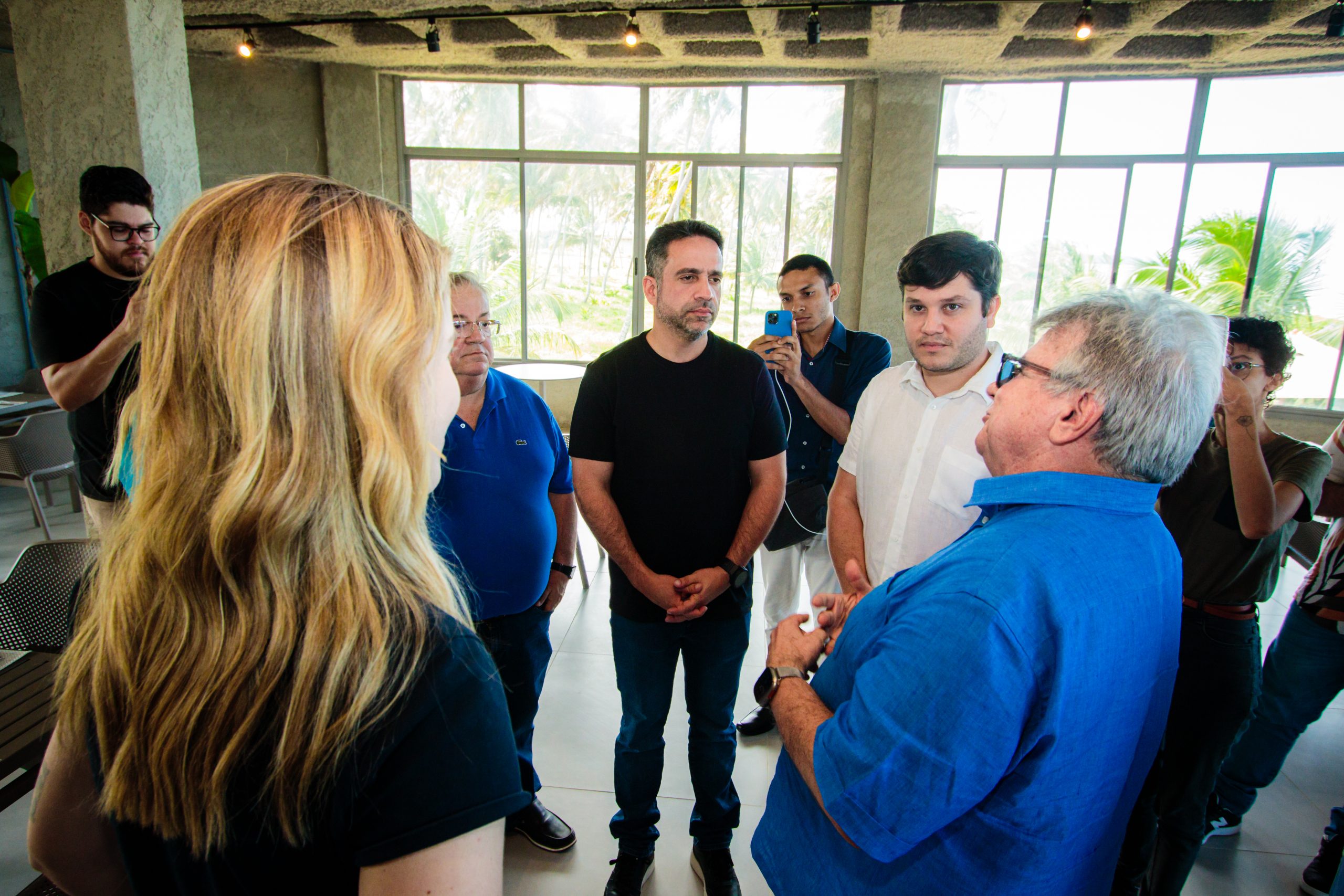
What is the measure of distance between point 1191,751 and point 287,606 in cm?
214

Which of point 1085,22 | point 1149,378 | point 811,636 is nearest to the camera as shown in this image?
point 1149,378

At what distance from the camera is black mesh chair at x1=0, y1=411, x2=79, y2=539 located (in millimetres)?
3918

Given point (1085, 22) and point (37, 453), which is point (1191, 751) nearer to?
point (1085, 22)

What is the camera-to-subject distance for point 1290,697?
203cm

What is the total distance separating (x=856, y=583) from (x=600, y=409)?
0.85 meters

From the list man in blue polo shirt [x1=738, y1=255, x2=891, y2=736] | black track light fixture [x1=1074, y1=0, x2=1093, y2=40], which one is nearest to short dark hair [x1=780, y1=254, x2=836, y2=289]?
Answer: man in blue polo shirt [x1=738, y1=255, x2=891, y2=736]

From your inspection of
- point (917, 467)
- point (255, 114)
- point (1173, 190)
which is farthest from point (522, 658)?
point (1173, 190)

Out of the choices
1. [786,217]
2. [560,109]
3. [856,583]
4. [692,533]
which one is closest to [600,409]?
[692,533]

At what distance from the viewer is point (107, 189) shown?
2342mm

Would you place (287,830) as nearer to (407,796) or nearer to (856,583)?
(407,796)

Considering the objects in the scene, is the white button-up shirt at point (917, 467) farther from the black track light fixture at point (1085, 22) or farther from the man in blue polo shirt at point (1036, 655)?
the black track light fixture at point (1085, 22)

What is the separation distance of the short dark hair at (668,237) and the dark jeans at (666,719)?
3.48 ft

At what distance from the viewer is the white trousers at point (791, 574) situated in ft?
9.43

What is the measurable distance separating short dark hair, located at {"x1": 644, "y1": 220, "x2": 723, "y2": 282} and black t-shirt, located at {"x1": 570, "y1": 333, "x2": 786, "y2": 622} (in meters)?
0.27
